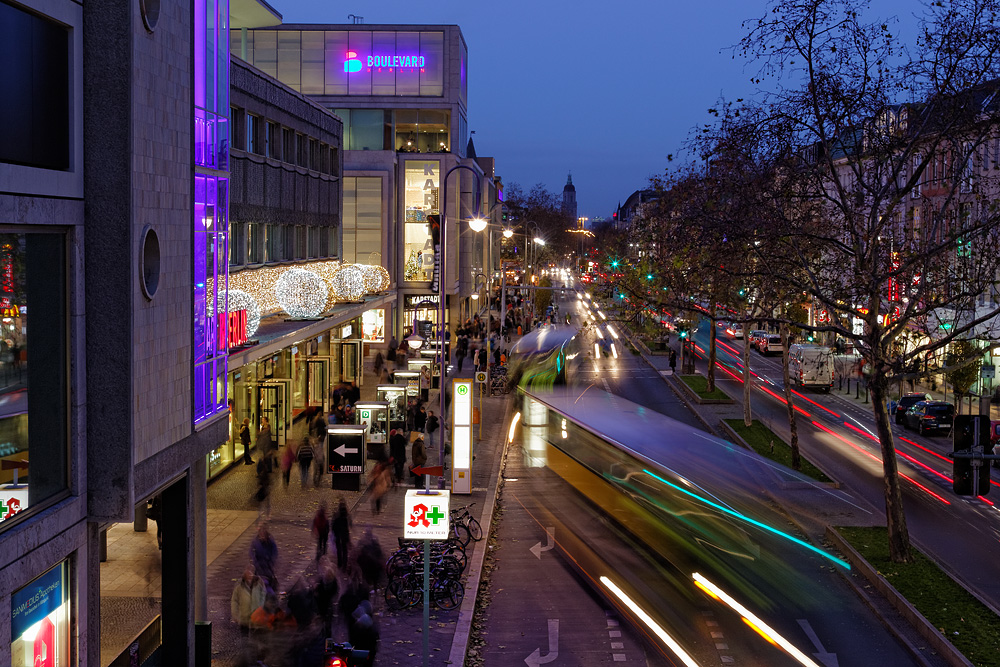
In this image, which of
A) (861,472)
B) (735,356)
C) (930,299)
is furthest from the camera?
(735,356)

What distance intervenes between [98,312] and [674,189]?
3487cm

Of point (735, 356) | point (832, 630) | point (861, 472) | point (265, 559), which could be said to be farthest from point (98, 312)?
point (735, 356)

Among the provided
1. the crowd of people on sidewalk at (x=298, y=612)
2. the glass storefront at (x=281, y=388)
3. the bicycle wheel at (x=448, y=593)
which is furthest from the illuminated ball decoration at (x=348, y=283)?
the crowd of people on sidewalk at (x=298, y=612)

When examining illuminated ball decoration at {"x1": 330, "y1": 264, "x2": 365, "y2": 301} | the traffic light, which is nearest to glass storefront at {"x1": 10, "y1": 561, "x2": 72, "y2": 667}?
the traffic light

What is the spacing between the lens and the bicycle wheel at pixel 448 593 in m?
18.5

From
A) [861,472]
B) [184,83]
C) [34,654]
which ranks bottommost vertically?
[861,472]

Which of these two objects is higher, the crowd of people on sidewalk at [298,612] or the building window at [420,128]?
the building window at [420,128]

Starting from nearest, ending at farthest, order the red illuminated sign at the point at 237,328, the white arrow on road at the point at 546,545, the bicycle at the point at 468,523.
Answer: the white arrow on road at the point at 546,545
the bicycle at the point at 468,523
the red illuminated sign at the point at 237,328

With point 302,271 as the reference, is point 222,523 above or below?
below

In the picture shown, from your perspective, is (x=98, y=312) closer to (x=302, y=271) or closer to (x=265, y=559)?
(x=265, y=559)

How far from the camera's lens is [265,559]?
57.5ft

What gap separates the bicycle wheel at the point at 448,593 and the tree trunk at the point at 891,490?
336 inches

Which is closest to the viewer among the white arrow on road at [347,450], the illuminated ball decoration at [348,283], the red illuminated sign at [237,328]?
the red illuminated sign at [237,328]

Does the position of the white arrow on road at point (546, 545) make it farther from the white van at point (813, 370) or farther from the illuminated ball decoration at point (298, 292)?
the white van at point (813, 370)
